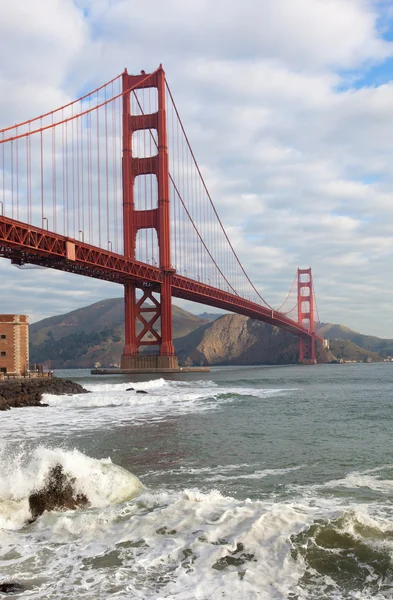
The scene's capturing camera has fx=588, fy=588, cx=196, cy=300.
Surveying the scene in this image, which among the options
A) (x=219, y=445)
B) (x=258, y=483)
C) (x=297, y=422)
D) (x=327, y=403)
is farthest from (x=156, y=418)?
(x=258, y=483)

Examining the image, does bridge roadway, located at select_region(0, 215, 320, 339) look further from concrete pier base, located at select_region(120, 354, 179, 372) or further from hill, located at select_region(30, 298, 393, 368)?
hill, located at select_region(30, 298, 393, 368)

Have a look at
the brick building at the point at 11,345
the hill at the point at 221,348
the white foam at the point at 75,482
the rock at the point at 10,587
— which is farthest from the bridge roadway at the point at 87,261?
the hill at the point at 221,348

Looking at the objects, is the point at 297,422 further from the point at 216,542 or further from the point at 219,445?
the point at 216,542

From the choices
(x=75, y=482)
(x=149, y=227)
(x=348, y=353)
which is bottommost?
(x=75, y=482)

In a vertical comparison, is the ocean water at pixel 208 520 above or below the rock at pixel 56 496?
below

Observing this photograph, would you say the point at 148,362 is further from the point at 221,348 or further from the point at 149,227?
the point at 221,348

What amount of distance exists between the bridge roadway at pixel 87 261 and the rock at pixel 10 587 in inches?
1245

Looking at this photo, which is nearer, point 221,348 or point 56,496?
point 56,496

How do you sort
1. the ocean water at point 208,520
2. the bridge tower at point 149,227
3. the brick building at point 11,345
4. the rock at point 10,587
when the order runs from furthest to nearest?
the bridge tower at point 149,227 < the brick building at point 11,345 < the ocean water at point 208,520 < the rock at point 10,587

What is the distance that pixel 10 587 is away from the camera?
486 cm

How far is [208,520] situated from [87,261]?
38818mm

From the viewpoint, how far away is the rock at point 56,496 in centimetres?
730

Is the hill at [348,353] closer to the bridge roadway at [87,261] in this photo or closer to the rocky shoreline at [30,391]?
the bridge roadway at [87,261]

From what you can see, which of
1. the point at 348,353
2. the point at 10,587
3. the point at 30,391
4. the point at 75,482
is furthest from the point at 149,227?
the point at 348,353
